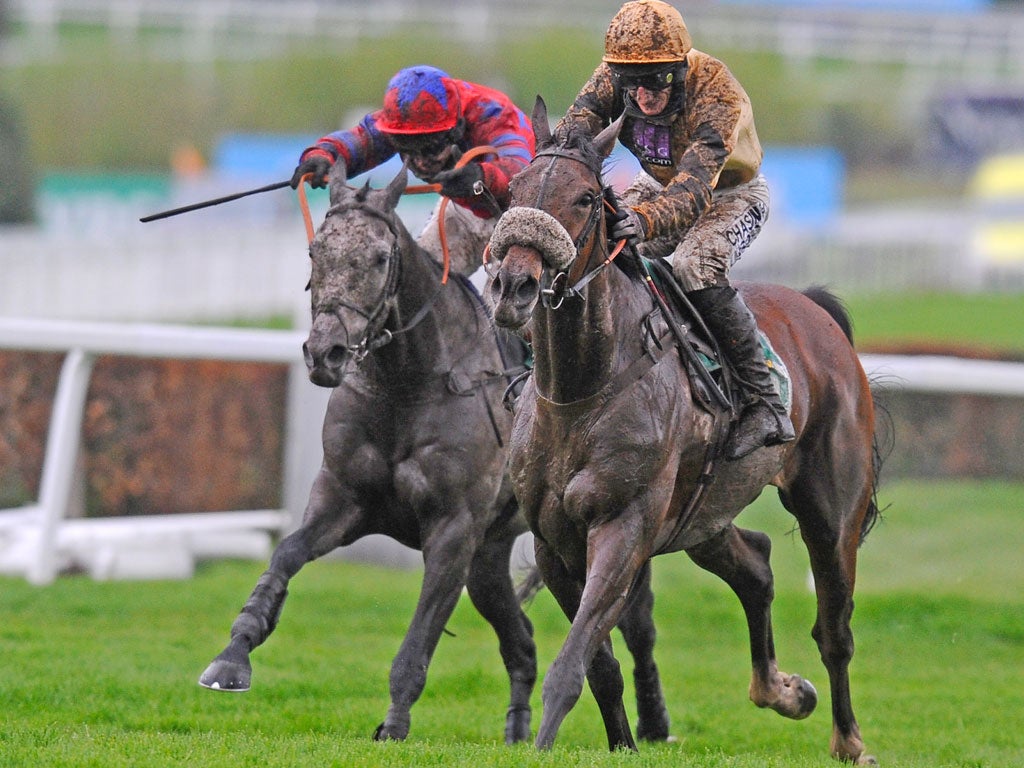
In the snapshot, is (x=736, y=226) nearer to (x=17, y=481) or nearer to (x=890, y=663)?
(x=890, y=663)

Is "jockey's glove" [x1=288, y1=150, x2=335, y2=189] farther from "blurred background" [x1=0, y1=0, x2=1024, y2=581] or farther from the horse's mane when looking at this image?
"blurred background" [x1=0, y1=0, x2=1024, y2=581]

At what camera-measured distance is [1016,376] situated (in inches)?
375

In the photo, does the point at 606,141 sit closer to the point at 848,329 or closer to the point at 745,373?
the point at 745,373

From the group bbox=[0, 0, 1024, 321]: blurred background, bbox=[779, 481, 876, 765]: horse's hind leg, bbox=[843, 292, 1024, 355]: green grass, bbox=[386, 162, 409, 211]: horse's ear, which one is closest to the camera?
bbox=[386, 162, 409, 211]: horse's ear

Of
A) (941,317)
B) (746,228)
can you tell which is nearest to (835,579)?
(746,228)

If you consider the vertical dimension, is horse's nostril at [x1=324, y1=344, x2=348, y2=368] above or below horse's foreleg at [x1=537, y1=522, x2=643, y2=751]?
above

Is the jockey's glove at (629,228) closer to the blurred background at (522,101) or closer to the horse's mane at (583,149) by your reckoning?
the horse's mane at (583,149)

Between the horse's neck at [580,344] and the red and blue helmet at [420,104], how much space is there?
4.50 ft


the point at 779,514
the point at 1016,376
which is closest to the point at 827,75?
the point at 779,514

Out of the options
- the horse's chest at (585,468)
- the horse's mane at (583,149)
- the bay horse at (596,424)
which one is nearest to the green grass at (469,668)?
the bay horse at (596,424)

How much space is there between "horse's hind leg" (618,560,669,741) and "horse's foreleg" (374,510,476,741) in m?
0.95

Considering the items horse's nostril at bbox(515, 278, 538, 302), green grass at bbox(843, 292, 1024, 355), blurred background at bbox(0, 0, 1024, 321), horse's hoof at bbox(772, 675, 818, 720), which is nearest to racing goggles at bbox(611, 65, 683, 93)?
horse's nostril at bbox(515, 278, 538, 302)

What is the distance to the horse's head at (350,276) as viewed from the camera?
5789mm

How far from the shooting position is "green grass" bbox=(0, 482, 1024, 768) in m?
5.65
